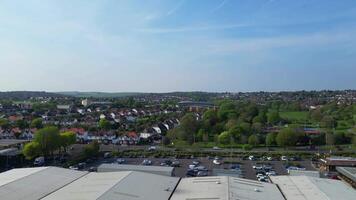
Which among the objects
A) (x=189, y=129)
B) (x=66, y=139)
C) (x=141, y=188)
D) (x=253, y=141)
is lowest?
(x=253, y=141)

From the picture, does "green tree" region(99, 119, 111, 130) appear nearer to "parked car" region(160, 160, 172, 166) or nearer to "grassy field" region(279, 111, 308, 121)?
"parked car" region(160, 160, 172, 166)

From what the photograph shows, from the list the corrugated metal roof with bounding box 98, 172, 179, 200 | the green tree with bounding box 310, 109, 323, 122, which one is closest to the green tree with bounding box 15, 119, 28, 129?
the corrugated metal roof with bounding box 98, 172, 179, 200

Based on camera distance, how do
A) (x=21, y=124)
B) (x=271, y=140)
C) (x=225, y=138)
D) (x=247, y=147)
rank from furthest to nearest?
1. (x=21, y=124)
2. (x=225, y=138)
3. (x=271, y=140)
4. (x=247, y=147)

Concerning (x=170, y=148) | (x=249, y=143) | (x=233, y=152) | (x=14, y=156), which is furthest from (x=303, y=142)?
(x=14, y=156)

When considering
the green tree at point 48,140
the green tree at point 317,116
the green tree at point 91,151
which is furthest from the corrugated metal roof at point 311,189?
the green tree at point 317,116

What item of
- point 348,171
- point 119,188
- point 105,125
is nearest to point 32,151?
point 119,188

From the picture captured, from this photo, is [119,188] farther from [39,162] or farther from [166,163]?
[39,162]
